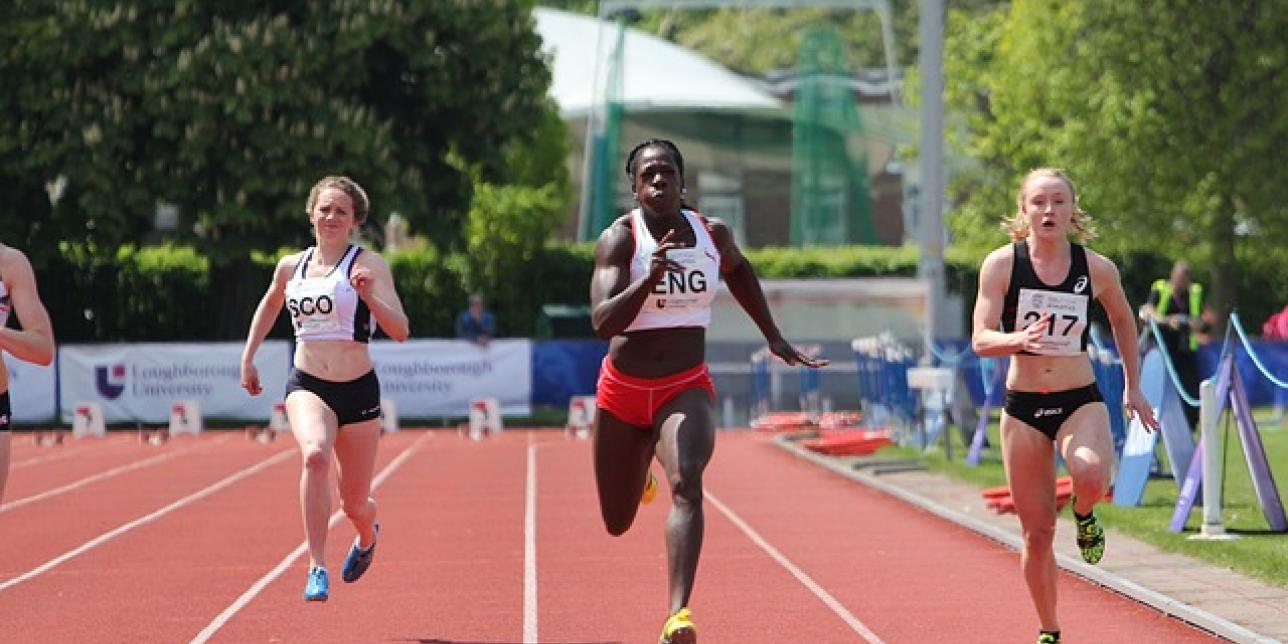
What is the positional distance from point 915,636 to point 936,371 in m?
12.3

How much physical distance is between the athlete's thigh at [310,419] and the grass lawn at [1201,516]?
4.57 m

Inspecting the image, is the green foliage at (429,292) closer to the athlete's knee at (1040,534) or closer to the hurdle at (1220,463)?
the hurdle at (1220,463)

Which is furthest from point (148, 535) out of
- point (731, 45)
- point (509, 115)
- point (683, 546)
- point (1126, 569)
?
point (731, 45)

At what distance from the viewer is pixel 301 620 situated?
11.1 metres

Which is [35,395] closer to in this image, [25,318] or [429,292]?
[429,292]

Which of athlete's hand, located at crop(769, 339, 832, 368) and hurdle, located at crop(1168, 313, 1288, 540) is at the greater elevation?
athlete's hand, located at crop(769, 339, 832, 368)

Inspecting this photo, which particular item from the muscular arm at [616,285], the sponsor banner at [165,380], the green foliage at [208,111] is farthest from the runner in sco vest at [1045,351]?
the green foliage at [208,111]

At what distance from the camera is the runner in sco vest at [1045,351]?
349 inches

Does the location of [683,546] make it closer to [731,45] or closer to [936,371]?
[936,371]

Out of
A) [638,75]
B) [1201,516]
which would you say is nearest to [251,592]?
[1201,516]

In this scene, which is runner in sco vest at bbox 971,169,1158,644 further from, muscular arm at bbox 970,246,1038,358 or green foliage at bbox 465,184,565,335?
green foliage at bbox 465,184,565,335

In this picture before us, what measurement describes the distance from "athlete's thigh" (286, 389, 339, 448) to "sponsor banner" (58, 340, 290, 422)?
21.5 metres

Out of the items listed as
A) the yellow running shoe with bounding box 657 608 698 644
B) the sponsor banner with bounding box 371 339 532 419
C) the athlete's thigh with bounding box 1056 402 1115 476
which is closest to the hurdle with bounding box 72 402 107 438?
the sponsor banner with bounding box 371 339 532 419

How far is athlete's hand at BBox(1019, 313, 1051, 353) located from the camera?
873 centimetres
